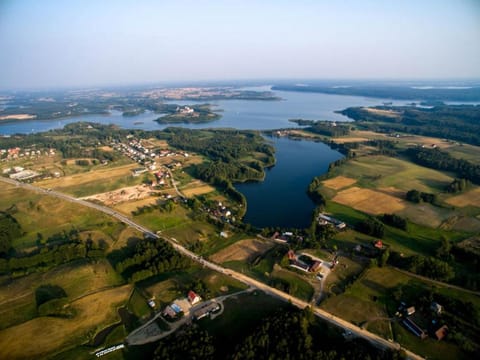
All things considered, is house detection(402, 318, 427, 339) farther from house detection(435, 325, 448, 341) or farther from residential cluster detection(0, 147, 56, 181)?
residential cluster detection(0, 147, 56, 181)

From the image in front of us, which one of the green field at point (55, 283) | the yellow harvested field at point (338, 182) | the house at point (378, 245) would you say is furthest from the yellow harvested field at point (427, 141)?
the green field at point (55, 283)

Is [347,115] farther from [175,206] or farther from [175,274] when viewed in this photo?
[175,274]

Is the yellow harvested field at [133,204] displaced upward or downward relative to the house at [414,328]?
downward

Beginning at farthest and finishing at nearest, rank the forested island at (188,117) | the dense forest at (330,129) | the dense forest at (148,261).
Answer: the forested island at (188,117) → the dense forest at (330,129) → the dense forest at (148,261)

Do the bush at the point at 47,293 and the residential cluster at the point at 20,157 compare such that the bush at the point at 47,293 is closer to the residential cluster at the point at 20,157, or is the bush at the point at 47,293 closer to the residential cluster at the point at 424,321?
the residential cluster at the point at 424,321

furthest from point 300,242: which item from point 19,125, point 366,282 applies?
point 19,125

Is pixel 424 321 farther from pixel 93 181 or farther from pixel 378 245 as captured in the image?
pixel 93 181
